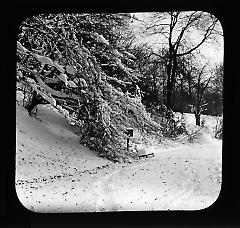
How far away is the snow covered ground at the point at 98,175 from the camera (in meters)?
1.78

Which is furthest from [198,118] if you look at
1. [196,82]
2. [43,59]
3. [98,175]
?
[43,59]

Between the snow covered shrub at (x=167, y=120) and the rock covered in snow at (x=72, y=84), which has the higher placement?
the rock covered in snow at (x=72, y=84)

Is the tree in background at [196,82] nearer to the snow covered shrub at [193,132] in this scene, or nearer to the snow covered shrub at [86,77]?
the snow covered shrub at [193,132]

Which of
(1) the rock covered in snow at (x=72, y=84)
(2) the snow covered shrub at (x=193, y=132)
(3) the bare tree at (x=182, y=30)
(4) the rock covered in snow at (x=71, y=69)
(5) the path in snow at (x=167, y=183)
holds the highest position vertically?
(3) the bare tree at (x=182, y=30)

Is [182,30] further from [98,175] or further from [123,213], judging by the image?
[123,213]

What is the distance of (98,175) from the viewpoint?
181 centimetres

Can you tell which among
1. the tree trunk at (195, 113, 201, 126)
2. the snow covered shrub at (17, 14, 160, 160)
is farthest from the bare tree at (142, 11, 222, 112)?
the tree trunk at (195, 113, 201, 126)

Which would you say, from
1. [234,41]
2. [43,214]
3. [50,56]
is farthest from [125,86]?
[43,214]

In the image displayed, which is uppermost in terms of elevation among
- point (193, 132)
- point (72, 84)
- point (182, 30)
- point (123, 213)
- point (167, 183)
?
point (182, 30)

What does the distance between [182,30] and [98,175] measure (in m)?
0.90

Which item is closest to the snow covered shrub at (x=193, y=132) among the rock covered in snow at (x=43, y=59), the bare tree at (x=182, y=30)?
the bare tree at (x=182, y=30)

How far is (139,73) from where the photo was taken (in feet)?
6.07

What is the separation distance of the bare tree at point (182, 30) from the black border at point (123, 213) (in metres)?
0.04

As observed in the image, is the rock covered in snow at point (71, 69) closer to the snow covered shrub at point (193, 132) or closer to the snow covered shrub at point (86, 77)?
the snow covered shrub at point (86, 77)
